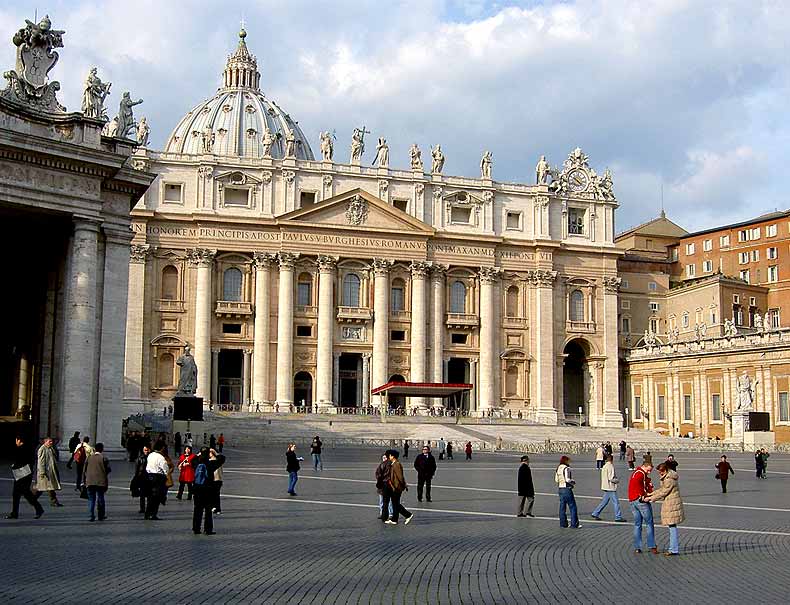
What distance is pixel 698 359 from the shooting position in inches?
2665

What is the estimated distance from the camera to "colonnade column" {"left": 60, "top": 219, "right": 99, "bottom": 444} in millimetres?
25594

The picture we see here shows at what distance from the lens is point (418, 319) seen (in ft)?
237

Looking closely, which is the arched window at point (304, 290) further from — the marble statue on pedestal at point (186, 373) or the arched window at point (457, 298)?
the marble statue on pedestal at point (186, 373)

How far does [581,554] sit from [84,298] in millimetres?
16052

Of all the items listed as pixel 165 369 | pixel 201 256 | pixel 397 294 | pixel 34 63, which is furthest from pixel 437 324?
pixel 34 63

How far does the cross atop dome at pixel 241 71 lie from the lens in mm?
114375

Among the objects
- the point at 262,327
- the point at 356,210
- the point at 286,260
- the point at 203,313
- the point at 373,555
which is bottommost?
the point at 373,555

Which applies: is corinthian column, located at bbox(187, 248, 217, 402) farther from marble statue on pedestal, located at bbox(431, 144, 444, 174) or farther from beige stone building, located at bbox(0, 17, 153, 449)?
beige stone building, located at bbox(0, 17, 153, 449)

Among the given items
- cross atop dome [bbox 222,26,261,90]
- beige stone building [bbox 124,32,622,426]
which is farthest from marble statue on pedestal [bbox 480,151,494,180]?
cross atop dome [bbox 222,26,261,90]

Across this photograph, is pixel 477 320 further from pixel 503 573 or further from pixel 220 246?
pixel 503 573

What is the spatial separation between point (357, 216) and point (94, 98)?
45.1 m

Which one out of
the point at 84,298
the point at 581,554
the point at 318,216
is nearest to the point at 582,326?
the point at 318,216

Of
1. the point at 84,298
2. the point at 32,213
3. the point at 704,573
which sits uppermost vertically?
the point at 32,213

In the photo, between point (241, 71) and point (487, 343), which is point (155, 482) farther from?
point (241, 71)
